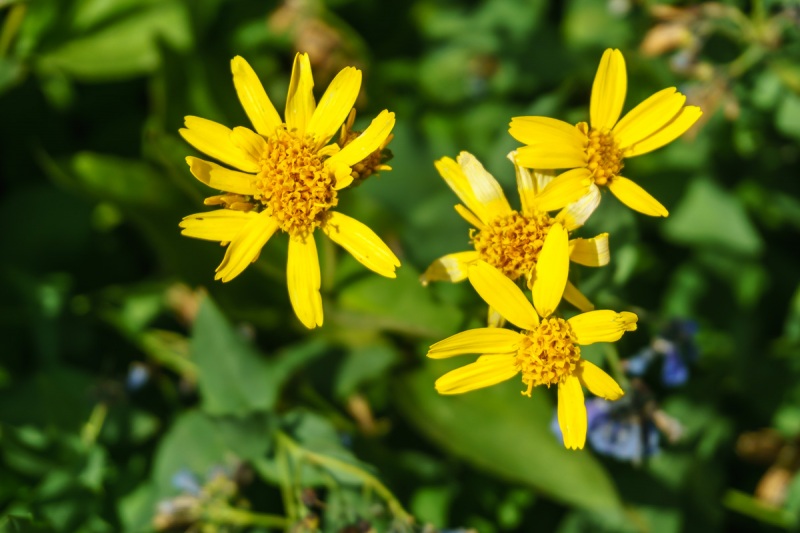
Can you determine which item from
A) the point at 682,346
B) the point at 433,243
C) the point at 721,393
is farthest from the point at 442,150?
the point at 721,393

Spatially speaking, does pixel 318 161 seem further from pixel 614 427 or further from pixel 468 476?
pixel 468 476

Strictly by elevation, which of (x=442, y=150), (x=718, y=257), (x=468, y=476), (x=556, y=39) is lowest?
(x=468, y=476)

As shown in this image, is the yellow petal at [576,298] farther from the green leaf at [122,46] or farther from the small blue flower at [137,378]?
the green leaf at [122,46]

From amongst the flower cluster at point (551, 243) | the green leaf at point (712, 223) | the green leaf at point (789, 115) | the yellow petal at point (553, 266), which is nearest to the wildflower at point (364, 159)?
the flower cluster at point (551, 243)

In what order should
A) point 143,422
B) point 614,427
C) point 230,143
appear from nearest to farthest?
point 230,143 → point 614,427 → point 143,422

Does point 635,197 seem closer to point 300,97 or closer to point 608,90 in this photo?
point 608,90

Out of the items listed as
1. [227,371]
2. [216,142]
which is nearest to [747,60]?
[216,142]
